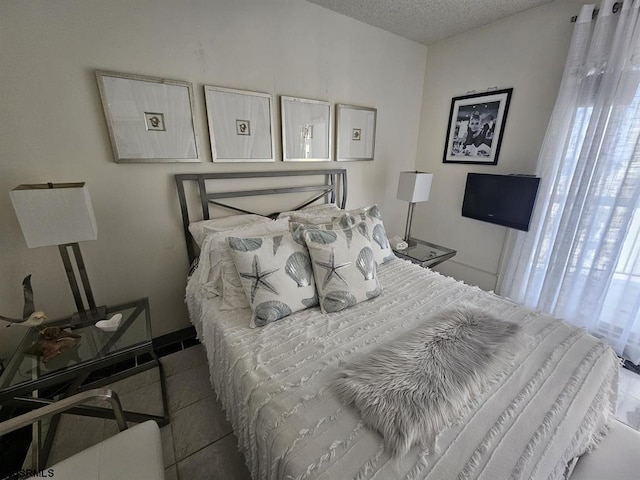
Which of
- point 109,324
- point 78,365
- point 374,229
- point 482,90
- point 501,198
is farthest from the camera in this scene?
point 482,90

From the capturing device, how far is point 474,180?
254cm

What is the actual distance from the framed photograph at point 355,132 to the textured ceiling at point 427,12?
0.69 m

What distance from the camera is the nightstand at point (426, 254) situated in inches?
96.4

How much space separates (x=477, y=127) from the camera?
2.56 m

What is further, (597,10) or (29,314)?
(597,10)

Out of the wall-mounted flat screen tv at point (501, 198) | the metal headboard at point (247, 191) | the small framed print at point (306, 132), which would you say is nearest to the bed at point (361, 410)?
the metal headboard at point (247, 191)

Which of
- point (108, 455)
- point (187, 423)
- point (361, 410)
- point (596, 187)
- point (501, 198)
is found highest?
point (596, 187)

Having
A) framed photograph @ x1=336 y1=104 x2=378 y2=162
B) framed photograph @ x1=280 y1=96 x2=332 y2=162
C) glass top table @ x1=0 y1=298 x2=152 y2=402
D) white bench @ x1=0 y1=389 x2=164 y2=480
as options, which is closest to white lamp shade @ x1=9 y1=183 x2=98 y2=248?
glass top table @ x1=0 y1=298 x2=152 y2=402

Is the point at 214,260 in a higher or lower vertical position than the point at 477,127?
lower

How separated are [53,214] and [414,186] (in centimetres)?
255

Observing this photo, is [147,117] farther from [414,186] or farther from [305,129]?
[414,186]

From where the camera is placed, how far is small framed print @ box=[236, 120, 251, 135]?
1.90 meters

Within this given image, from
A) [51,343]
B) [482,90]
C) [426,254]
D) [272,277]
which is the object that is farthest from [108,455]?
[482,90]

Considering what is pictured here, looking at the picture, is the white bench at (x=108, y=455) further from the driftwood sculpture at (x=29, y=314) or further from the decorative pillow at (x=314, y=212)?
the decorative pillow at (x=314, y=212)
